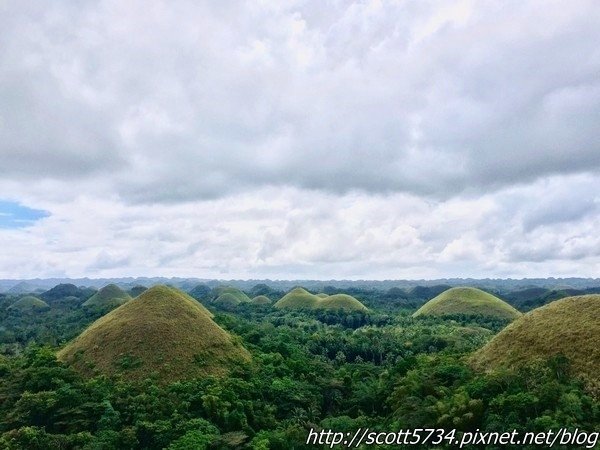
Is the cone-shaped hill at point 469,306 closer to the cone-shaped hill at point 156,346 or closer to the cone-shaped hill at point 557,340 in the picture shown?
the cone-shaped hill at point 557,340

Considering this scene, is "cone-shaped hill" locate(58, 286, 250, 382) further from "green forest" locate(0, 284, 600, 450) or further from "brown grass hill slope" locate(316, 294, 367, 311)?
"brown grass hill slope" locate(316, 294, 367, 311)

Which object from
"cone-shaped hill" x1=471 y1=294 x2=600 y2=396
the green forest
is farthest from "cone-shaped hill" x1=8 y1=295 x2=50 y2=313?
"cone-shaped hill" x1=471 y1=294 x2=600 y2=396

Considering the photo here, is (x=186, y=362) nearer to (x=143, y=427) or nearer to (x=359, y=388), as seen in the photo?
(x=143, y=427)

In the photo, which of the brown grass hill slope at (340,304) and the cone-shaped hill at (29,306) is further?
the cone-shaped hill at (29,306)

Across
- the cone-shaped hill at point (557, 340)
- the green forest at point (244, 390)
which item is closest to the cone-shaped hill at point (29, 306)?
the green forest at point (244, 390)

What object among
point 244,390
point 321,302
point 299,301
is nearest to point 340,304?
point 321,302

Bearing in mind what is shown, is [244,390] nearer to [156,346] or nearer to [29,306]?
[156,346]

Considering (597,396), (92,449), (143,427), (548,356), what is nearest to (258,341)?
(143,427)
